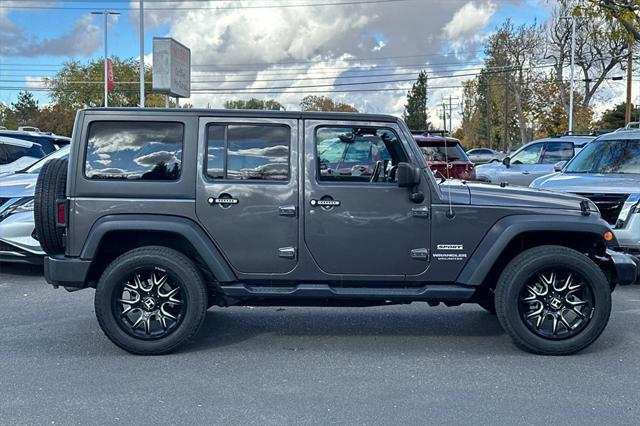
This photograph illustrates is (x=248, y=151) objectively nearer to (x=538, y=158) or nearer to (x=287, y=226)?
(x=287, y=226)

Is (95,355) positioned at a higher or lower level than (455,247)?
lower

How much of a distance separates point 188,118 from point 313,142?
1.06 m

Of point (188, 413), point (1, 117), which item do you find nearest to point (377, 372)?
point (188, 413)

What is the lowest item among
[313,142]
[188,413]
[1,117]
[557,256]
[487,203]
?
[188,413]

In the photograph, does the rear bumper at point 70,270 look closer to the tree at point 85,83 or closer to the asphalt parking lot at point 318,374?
the asphalt parking lot at point 318,374

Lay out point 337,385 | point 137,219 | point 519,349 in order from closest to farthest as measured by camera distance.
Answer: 1. point 337,385
2. point 137,219
3. point 519,349

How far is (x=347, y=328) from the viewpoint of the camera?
20.0 feet

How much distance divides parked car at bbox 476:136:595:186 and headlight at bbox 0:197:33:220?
9.25m

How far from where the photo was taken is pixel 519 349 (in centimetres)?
541

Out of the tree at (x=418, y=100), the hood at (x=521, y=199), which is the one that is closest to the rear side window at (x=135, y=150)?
the hood at (x=521, y=199)

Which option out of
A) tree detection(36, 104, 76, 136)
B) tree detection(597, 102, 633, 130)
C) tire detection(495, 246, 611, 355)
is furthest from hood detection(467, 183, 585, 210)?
A: tree detection(36, 104, 76, 136)

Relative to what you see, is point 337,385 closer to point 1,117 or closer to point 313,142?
point 313,142

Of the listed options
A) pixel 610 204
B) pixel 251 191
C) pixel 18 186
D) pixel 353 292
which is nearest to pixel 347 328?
pixel 353 292

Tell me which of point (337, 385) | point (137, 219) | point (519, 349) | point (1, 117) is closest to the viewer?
point (337, 385)
